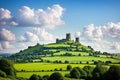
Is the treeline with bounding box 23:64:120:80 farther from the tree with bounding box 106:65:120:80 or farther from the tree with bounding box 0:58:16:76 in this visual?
the tree with bounding box 0:58:16:76

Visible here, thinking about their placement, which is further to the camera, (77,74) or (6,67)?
(77,74)

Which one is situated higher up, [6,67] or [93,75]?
[6,67]

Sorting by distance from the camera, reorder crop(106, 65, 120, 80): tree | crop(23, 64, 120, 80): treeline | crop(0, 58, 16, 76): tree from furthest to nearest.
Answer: crop(0, 58, 16, 76): tree → crop(23, 64, 120, 80): treeline → crop(106, 65, 120, 80): tree

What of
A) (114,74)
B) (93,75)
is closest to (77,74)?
(93,75)

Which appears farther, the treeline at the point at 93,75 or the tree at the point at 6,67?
the tree at the point at 6,67

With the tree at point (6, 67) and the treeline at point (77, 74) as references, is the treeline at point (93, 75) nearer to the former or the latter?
the treeline at point (77, 74)

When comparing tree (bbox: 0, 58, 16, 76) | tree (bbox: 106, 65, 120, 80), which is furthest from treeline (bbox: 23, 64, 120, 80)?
tree (bbox: 0, 58, 16, 76)

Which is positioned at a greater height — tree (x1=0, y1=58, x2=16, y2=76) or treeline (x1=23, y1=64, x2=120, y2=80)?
tree (x1=0, y1=58, x2=16, y2=76)

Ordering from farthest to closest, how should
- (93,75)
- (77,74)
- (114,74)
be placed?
(77,74) < (93,75) < (114,74)

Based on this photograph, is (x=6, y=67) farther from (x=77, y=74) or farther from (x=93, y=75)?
(x=93, y=75)

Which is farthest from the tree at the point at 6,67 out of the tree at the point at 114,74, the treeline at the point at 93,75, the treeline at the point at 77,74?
the tree at the point at 114,74

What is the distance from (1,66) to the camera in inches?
3661

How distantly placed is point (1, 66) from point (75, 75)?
75.3 feet

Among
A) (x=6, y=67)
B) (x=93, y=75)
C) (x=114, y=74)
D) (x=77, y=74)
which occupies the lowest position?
(x=93, y=75)
